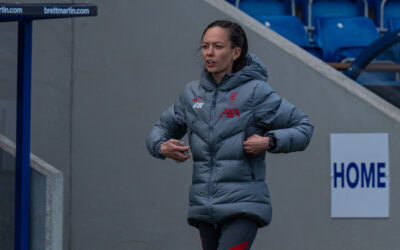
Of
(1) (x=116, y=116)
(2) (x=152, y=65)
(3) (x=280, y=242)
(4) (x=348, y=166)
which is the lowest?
(3) (x=280, y=242)

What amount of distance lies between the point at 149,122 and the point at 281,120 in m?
2.43

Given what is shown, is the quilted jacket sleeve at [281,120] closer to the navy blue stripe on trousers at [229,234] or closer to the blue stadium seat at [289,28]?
the navy blue stripe on trousers at [229,234]

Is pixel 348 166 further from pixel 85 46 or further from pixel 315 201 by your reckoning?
pixel 85 46

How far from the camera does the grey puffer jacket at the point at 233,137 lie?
3189 millimetres

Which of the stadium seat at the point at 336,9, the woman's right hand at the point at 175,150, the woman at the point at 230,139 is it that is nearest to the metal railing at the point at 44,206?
the woman at the point at 230,139

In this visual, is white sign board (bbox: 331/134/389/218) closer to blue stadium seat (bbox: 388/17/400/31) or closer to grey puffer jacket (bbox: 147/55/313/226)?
grey puffer jacket (bbox: 147/55/313/226)

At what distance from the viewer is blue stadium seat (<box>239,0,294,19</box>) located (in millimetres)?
8424

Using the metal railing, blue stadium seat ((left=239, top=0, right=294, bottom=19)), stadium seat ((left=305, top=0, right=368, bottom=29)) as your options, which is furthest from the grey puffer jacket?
stadium seat ((left=305, top=0, right=368, bottom=29))

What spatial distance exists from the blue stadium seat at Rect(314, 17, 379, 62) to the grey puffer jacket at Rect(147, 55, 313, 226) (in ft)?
14.8

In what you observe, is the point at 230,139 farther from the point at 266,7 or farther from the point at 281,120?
the point at 266,7

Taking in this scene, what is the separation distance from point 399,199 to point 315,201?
617mm

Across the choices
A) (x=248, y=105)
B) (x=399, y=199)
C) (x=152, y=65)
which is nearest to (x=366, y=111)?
(x=399, y=199)

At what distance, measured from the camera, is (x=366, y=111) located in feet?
18.2

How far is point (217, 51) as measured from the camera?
3305mm
